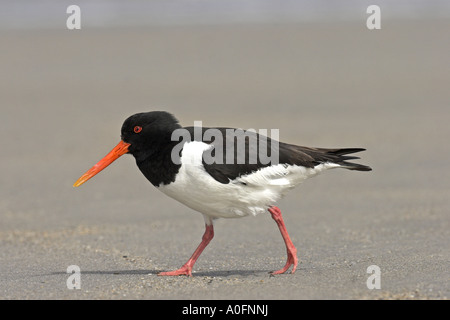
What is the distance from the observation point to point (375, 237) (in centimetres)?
838

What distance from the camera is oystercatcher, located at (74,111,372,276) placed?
243 inches

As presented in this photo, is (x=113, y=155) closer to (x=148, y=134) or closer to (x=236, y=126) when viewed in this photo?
(x=148, y=134)

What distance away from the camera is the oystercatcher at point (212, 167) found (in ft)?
20.2

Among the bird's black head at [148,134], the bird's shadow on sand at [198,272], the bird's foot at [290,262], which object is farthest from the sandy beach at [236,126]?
the bird's black head at [148,134]

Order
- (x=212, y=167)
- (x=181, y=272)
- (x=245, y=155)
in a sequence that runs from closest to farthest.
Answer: (x=212, y=167)
(x=245, y=155)
(x=181, y=272)

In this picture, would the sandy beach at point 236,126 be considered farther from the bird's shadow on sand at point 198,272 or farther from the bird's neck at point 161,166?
the bird's neck at point 161,166

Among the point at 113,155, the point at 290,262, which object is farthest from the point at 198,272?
the point at 113,155

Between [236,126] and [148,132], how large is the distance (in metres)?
8.61

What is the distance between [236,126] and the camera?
15.0 metres

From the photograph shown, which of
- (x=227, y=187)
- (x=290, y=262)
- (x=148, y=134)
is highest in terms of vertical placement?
(x=148, y=134)

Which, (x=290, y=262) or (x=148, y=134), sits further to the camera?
(x=290, y=262)

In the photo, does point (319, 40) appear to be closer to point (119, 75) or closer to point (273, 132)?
point (119, 75)

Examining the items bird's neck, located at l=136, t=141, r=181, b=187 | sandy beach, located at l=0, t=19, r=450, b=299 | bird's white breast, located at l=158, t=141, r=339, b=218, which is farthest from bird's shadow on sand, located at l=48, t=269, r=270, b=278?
bird's neck, located at l=136, t=141, r=181, b=187

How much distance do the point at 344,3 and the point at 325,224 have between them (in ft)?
78.8
